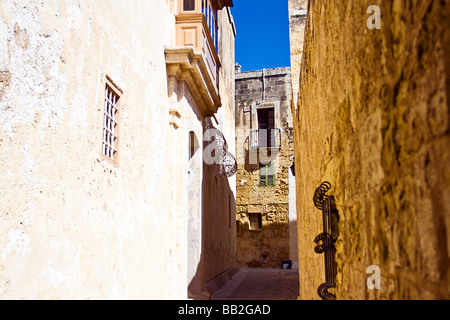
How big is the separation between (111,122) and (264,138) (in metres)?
17.6

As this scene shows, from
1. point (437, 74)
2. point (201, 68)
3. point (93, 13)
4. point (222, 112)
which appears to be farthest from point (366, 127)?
point (222, 112)

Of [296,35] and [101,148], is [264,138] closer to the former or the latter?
[296,35]

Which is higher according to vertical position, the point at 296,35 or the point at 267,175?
the point at 296,35

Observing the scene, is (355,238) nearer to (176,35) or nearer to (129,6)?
(129,6)

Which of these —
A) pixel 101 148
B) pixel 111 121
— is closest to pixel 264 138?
pixel 111 121

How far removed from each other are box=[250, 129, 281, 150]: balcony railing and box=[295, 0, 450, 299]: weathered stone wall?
2033 cm

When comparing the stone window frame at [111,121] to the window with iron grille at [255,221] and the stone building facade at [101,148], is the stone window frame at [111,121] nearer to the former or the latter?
the stone building facade at [101,148]

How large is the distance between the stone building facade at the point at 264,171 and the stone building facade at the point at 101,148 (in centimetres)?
1150

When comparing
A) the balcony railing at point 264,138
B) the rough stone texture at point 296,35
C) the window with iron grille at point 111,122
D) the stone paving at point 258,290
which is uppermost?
the balcony railing at point 264,138

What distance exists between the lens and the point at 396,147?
1356 mm

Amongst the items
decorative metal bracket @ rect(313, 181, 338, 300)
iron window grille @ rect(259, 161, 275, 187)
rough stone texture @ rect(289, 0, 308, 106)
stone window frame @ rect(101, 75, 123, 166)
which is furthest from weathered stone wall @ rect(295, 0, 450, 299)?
iron window grille @ rect(259, 161, 275, 187)

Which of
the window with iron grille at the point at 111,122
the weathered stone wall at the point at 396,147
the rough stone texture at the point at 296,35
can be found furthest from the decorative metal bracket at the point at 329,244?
the rough stone texture at the point at 296,35

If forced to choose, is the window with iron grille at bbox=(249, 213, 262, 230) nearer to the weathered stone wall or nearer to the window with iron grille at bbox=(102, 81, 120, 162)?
the window with iron grille at bbox=(102, 81, 120, 162)

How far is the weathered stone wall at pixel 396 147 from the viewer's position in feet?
3.33
